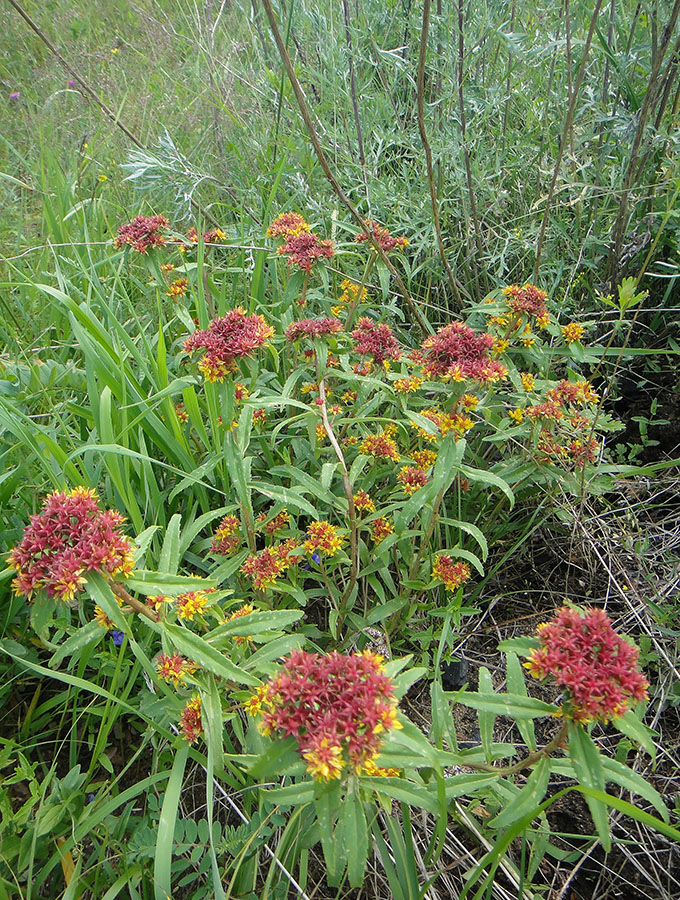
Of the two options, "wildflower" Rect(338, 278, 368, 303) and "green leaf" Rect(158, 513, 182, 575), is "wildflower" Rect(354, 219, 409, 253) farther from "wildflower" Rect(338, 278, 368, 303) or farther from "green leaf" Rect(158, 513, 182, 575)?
"green leaf" Rect(158, 513, 182, 575)

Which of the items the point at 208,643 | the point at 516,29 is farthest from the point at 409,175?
the point at 208,643

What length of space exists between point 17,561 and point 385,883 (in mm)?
1151

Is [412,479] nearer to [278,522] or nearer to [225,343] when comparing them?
[278,522]

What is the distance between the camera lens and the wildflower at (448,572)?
5.67 ft

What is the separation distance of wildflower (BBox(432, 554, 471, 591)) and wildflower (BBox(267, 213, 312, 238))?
1.28m

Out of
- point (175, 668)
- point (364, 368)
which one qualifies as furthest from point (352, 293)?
point (175, 668)

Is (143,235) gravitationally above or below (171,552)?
above

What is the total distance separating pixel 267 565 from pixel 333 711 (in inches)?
29.3

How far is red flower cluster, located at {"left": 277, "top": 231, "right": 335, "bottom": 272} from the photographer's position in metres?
2.07

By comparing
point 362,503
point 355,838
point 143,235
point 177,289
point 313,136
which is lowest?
point 362,503

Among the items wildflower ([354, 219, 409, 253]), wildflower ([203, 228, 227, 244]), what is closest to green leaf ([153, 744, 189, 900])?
wildflower ([354, 219, 409, 253])

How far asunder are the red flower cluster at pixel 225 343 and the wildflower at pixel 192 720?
79cm

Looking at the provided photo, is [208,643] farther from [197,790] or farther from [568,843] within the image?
[568,843]

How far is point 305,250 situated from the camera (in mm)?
2080
